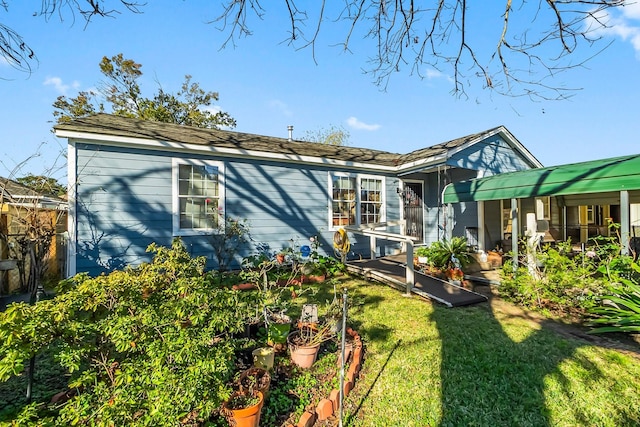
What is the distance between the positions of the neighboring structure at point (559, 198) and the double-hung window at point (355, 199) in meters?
2.22

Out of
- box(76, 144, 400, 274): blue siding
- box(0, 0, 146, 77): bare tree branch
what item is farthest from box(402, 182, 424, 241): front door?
box(0, 0, 146, 77): bare tree branch

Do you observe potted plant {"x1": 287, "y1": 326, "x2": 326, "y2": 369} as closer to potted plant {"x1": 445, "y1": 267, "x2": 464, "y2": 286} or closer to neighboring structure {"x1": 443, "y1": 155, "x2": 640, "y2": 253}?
potted plant {"x1": 445, "y1": 267, "x2": 464, "y2": 286}

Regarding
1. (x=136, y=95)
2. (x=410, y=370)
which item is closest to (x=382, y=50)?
(x=410, y=370)

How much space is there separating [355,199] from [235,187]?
3.72m

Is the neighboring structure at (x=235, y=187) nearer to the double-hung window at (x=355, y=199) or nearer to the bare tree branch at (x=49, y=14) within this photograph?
the double-hung window at (x=355, y=199)

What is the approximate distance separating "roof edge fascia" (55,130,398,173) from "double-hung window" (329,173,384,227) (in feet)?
1.65

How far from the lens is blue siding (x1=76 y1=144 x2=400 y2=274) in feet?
19.5

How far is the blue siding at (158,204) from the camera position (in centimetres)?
594

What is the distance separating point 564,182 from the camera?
545cm

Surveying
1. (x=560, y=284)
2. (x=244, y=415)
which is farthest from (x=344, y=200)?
(x=244, y=415)

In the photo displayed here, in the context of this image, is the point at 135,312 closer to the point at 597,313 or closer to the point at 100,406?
the point at 100,406

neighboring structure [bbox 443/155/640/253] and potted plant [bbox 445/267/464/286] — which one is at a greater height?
neighboring structure [bbox 443/155/640/253]

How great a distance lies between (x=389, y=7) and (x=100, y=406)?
4.36 meters

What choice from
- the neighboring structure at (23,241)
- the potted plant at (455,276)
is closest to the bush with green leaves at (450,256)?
the potted plant at (455,276)
